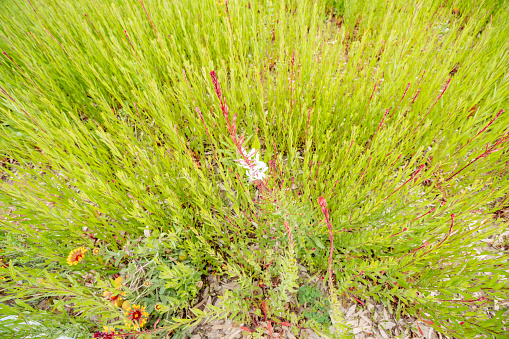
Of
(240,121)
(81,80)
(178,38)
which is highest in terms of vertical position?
(178,38)

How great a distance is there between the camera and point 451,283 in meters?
1.08

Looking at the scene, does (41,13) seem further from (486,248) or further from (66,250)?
(486,248)

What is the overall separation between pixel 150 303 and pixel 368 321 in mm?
1367

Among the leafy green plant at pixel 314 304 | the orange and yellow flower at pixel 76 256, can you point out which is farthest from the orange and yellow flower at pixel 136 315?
the leafy green plant at pixel 314 304

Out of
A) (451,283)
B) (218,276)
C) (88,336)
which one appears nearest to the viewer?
(451,283)

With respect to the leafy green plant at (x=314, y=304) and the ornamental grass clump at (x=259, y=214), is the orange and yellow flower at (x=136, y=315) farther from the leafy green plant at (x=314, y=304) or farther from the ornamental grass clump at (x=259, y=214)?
the leafy green plant at (x=314, y=304)

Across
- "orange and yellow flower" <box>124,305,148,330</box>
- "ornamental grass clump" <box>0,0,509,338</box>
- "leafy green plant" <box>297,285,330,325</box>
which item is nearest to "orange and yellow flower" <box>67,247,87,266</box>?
A: "ornamental grass clump" <box>0,0,509,338</box>

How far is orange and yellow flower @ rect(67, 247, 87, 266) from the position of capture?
49.5 inches

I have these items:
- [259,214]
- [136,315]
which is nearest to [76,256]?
[136,315]

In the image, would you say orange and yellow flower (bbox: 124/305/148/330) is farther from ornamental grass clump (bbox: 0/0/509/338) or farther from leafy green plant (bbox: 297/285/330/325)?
leafy green plant (bbox: 297/285/330/325)

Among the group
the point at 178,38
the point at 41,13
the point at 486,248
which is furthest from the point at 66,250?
the point at 486,248

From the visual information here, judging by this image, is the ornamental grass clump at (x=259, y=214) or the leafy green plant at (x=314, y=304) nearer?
the ornamental grass clump at (x=259, y=214)

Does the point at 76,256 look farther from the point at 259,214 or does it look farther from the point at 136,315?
the point at 259,214

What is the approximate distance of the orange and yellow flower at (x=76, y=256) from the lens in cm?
126
